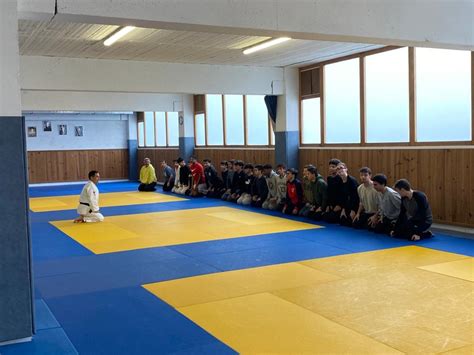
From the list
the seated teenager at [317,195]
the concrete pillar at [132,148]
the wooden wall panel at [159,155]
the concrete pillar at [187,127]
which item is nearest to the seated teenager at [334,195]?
the seated teenager at [317,195]

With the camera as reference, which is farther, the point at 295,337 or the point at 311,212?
the point at 311,212

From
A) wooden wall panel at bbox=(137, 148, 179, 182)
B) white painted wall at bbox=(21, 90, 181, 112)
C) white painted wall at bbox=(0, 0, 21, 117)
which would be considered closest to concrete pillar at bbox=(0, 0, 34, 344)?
white painted wall at bbox=(0, 0, 21, 117)

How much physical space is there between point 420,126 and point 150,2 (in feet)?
23.8

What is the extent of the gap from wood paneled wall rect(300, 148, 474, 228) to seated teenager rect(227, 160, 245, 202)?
4.42 m

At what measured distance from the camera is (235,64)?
14.6 m

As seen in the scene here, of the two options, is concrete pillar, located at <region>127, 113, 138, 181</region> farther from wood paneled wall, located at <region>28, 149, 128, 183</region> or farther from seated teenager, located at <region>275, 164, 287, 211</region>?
seated teenager, located at <region>275, 164, 287, 211</region>

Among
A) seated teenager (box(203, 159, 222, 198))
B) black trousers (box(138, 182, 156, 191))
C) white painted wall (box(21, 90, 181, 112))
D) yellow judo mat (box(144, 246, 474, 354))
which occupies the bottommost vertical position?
yellow judo mat (box(144, 246, 474, 354))

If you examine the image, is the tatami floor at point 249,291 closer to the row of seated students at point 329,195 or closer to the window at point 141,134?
the row of seated students at point 329,195

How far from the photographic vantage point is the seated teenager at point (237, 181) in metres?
16.1

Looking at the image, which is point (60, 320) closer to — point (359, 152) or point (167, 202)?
point (359, 152)

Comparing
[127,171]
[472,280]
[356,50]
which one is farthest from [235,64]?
[127,171]

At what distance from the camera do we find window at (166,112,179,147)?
23.7 m

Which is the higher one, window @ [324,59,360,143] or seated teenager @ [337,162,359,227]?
window @ [324,59,360,143]

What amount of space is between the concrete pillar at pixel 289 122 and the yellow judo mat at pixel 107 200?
13.4ft
